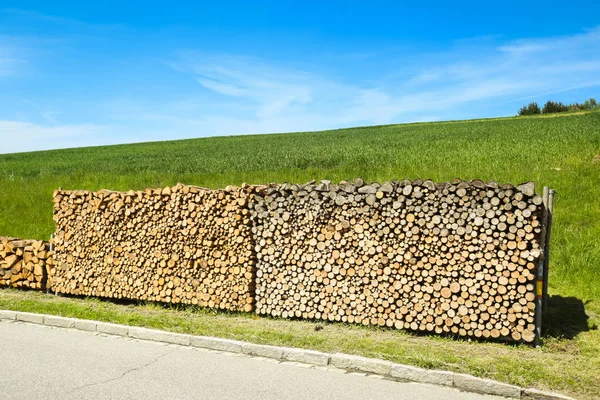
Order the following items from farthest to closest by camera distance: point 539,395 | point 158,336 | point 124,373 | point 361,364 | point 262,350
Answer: point 158,336
point 262,350
point 361,364
point 124,373
point 539,395

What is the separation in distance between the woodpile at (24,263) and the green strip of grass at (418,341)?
1612 millimetres

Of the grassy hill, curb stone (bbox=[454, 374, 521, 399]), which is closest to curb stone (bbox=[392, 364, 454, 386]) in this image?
curb stone (bbox=[454, 374, 521, 399])

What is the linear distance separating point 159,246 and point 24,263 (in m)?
4.28

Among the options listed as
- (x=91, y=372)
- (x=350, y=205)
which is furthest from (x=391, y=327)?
(x=91, y=372)

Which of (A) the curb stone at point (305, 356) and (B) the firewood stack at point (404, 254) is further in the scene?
(B) the firewood stack at point (404, 254)

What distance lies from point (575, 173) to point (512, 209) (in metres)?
12.2

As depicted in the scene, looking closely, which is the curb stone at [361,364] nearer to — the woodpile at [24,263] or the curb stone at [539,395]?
the curb stone at [539,395]

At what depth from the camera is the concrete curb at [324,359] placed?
6367mm

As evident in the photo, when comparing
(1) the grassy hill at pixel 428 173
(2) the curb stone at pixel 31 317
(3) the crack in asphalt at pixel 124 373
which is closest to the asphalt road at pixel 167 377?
(3) the crack in asphalt at pixel 124 373

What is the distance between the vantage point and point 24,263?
1338 centimetres

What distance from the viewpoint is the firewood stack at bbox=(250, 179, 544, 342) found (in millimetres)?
8234

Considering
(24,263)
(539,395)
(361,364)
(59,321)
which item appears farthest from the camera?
(24,263)

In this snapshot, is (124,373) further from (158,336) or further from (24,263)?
(24,263)

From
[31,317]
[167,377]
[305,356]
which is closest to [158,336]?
[167,377]
